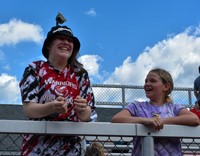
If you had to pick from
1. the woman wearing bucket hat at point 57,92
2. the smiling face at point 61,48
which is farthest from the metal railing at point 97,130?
the smiling face at point 61,48

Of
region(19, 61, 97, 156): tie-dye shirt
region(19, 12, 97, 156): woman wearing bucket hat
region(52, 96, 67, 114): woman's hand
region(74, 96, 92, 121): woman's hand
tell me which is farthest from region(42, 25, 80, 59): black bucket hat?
region(52, 96, 67, 114): woman's hand

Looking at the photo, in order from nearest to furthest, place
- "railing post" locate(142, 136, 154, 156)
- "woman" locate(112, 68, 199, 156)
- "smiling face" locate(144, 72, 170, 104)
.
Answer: "railing post" locate(142, 136, 154, 156) → "woman" locate(112, 68, 199, 156) → "smiling face" locate(144, 72, 170, 104)

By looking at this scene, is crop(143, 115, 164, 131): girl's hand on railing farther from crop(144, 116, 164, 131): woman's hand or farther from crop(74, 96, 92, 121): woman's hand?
crop(74, 96, 92, 121): woman's hand

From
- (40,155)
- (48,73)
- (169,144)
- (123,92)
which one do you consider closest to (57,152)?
(40,155)

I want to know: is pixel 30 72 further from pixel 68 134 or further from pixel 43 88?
pixel 68 134

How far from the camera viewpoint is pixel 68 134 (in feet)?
8.26

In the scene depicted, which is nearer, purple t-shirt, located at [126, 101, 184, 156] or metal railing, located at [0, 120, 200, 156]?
metal railing, located at [0, 120, 200, 156]

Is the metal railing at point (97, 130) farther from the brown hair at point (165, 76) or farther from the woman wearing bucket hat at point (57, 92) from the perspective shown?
the brown hair at point (165, 76)

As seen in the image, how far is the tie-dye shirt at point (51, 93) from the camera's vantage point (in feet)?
8.75

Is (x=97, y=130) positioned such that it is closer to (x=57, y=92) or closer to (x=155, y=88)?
(x=57, y=92)

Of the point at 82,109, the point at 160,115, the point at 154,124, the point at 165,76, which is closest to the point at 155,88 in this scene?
the point at 165,76

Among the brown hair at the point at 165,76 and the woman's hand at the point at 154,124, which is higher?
the brown hair at the point at 165,76

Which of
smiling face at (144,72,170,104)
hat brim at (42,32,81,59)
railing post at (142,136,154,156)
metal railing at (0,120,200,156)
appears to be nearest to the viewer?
metal railing at (0,120,200,156)

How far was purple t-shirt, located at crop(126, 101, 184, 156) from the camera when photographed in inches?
112
